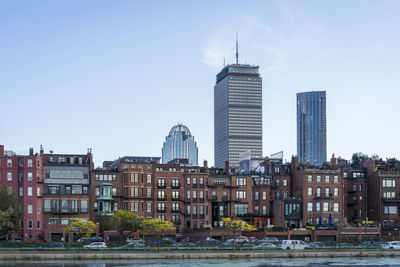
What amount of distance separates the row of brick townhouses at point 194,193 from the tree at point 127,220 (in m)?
5.61

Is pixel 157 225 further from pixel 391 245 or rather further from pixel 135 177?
pixel 391 245

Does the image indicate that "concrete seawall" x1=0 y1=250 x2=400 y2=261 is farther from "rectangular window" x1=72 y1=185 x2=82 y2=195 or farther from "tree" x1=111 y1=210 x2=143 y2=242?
"rectangular window" x1=72 y1=185 x2=82 y2=195

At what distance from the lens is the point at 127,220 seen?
13825 centimetres

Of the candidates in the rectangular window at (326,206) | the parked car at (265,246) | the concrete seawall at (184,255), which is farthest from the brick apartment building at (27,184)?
the rectangular window at (326,206)

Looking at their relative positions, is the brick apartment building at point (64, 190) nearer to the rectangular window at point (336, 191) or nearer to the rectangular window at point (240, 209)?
the rectangular window at point (240, 209)

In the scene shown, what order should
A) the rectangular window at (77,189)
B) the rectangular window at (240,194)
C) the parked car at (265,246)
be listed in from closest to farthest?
the parked car at (265,246), the rectangular window at (77,189), the rectangular window at (240,194)

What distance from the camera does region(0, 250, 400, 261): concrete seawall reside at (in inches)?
4238

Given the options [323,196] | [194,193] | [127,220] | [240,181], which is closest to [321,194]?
[323,196]

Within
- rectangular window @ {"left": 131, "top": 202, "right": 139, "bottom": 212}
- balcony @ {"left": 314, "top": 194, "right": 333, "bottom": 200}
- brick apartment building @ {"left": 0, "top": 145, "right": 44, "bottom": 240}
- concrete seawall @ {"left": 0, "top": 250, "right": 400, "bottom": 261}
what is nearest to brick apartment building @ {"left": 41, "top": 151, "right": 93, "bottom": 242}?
brick apartment building @ {"left": 0, "top": 145, "right": 44, "bottom": 240}

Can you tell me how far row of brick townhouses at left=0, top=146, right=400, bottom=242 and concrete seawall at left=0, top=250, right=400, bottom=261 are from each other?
101ft

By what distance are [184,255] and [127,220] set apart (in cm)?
2822

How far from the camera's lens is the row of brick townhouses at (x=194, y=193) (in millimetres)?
144750

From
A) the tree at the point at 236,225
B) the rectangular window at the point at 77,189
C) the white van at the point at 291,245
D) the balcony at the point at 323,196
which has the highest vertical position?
the rectangular window at the point at 77,189

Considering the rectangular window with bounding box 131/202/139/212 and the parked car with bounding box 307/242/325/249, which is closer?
the parked car with bounding box 307/242/325/249
